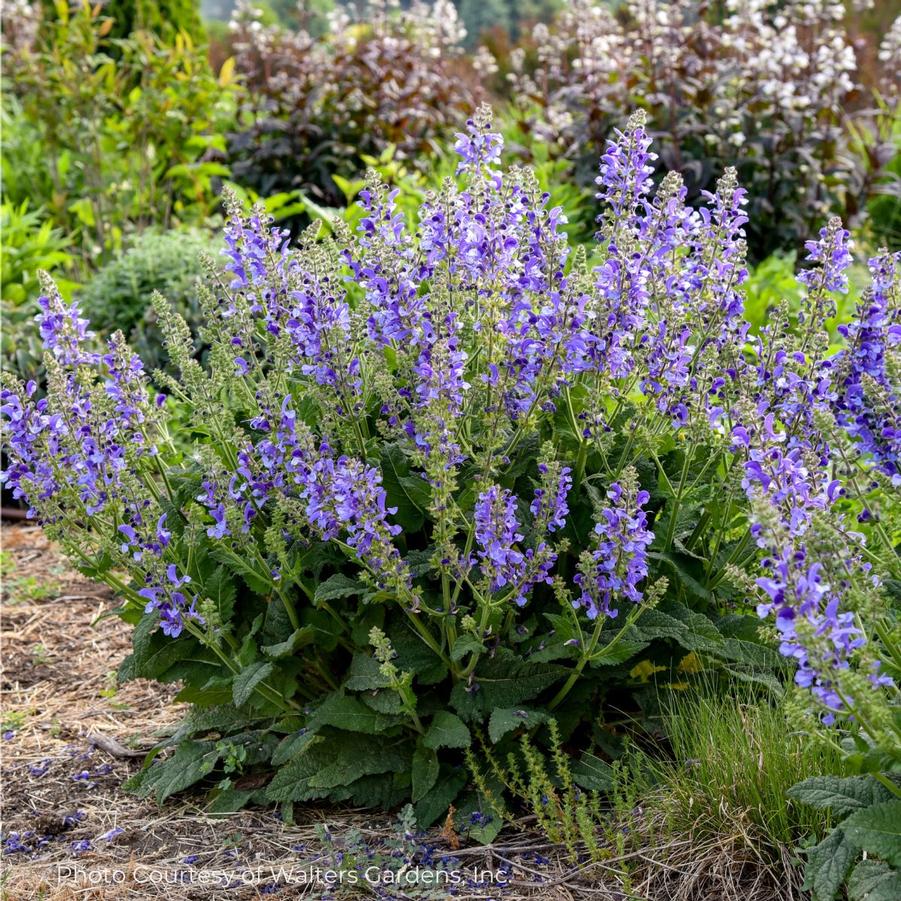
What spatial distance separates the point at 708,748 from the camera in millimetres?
2611

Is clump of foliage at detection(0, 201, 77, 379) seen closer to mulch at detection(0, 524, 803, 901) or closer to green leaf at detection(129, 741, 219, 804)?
mulch at detection(0, 524, 803, 901)

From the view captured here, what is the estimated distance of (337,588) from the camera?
2.78m

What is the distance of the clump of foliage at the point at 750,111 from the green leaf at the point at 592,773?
4.45 metres

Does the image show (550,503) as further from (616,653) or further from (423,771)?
(423,771)

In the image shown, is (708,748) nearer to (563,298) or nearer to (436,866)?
(436,866)

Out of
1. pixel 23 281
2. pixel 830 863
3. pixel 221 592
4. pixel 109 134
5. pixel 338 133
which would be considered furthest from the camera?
pixel 338 133

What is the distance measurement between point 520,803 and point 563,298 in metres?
1.31

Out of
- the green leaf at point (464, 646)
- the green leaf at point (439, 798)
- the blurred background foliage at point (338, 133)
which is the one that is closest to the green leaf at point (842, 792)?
the green leaf at point (464, 646)

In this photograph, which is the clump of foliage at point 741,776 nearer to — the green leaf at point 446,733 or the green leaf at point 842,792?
the green leaf at point 842,792

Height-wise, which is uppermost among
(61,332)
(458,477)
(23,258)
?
(61,332)

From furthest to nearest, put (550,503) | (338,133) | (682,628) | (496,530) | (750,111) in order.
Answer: (338,133), (750,111), (682,628), (550,503), (496,530)

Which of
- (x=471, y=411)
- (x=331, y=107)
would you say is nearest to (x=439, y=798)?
(x=471, y=411)

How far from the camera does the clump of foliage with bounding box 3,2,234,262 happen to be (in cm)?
722

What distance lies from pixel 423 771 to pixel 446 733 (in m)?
0.17
